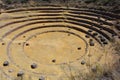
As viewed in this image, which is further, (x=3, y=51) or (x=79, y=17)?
(x=79, y=17)

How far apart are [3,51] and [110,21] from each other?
10.5 metres

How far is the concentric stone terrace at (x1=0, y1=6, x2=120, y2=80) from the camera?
16969 millimetres

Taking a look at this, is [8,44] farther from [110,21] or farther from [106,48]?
[110,21]

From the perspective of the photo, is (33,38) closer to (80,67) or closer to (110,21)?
(80,67)

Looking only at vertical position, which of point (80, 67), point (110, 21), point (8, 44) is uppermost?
point (110, 21)

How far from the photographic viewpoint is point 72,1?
26.9 meters

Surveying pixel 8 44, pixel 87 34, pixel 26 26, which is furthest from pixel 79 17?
pixel 8 44

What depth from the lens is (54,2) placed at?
26969mm

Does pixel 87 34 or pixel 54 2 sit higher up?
pixel 54 2

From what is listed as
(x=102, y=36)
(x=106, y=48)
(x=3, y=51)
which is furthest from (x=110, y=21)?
(x=3, y=51)

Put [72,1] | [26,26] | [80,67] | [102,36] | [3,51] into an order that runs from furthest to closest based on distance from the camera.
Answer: [72,1], [26,26], [102,36], [3,51], [80,67]

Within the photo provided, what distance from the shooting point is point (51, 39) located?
21.2 meters

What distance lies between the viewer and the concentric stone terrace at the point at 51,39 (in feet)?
55.7

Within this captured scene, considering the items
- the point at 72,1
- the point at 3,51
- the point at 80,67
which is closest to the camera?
the point at 80,67
